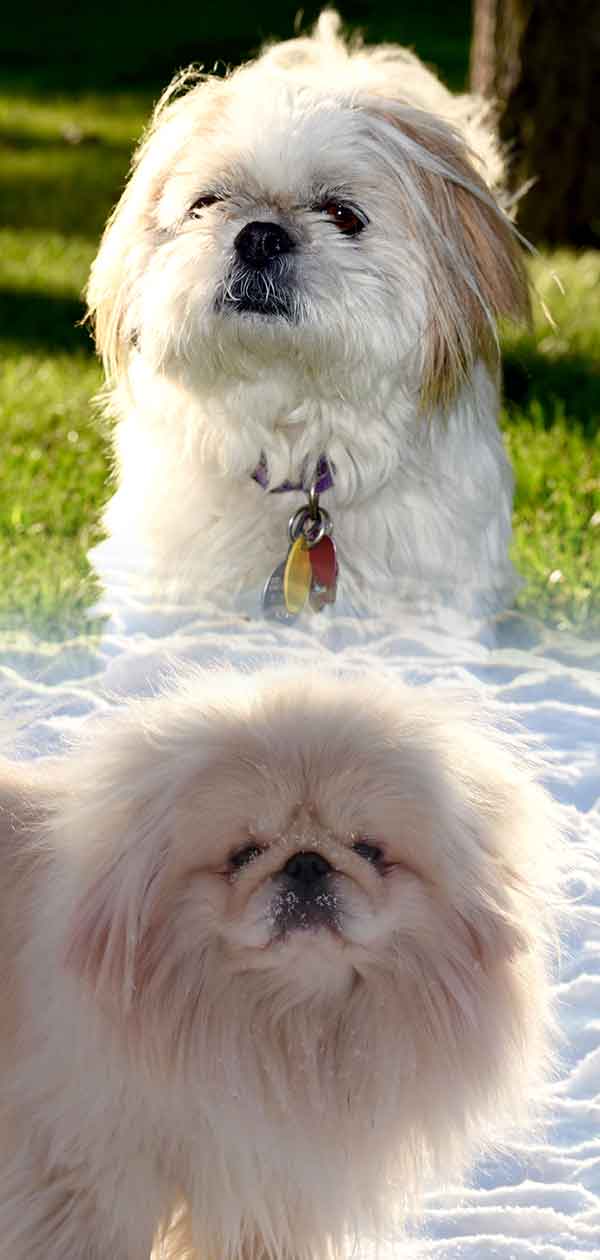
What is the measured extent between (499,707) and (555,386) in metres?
3.39

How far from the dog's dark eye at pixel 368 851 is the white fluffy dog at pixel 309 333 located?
4.57ft

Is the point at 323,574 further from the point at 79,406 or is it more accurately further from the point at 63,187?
the point at 63,187

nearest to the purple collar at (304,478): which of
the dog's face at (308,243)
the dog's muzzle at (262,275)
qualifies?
the dog's face at (308,243)

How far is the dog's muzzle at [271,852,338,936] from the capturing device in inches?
83.4

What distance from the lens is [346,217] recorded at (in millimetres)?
3471

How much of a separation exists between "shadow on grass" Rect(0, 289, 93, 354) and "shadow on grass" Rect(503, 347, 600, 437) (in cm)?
162

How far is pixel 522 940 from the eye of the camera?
2.27 metres

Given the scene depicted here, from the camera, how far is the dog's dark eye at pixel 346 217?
3.46 meters

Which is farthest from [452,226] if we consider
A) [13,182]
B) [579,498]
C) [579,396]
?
[13,182]

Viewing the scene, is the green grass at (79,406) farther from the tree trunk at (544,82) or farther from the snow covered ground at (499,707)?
the tree trunk at (544,82)

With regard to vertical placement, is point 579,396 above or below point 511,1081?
above

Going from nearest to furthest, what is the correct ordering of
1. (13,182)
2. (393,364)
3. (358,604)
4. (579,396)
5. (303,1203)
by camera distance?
(303,1203) → (393,364) → (358,604) → (579,396) → (13,182)

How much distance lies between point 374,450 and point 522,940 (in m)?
1.57

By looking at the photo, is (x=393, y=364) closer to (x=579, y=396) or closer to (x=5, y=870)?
(x=5, y=870)
